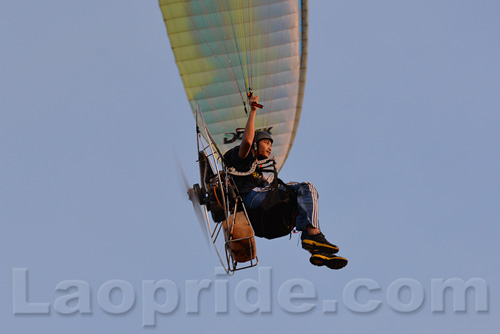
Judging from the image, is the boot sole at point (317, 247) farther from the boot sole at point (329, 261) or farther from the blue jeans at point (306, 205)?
the blue jeans at point (306, 205)

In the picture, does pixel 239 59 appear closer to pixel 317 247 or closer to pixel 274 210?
pixel 274 210

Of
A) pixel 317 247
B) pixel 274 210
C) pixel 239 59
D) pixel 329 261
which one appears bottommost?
pixel 329 261

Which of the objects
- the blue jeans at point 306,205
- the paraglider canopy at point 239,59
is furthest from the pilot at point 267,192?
the paraglider canopy at point 239,59

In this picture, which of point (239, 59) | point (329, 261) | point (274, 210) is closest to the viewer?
point (329, 261)

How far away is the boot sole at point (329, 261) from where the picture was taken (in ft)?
39.2

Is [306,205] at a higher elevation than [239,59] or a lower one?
lower

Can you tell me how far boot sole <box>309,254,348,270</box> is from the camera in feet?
39.2

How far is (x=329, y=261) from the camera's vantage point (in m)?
12.0

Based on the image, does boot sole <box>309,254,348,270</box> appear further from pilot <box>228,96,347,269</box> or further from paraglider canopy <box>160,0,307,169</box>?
paraglider canopy <box>160,0,307,169</box>

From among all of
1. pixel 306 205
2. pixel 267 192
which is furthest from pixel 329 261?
pixel 267 192

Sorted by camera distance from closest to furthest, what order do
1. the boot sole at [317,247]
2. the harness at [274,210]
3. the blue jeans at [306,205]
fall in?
1. the boot sole at [317,247]
2. the blue jeans at [306,205]
3. the harness at [274,210]

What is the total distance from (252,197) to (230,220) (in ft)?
1.60

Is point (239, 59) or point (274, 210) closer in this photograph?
point (274, 210)

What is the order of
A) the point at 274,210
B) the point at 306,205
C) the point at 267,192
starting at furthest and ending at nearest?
the point at 267,192, the point at 274,210, the point at 306,205
